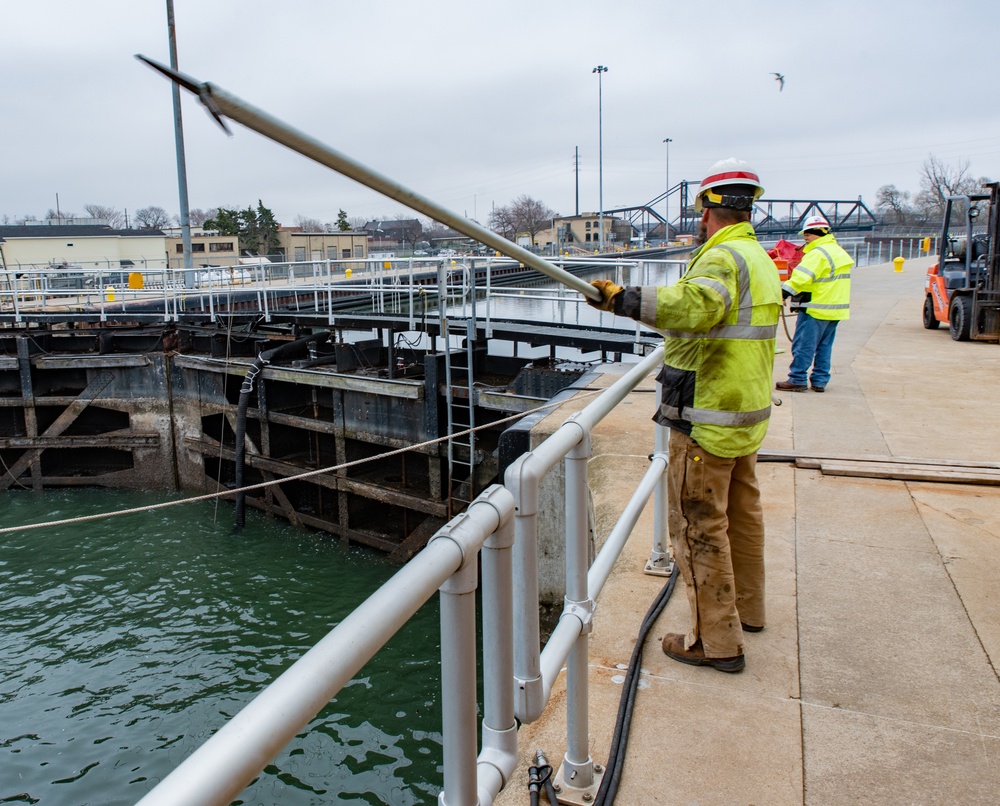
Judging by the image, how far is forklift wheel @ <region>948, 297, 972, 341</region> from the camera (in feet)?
39.2

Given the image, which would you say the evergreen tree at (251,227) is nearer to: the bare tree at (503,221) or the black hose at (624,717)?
the bare tree at (503,221)

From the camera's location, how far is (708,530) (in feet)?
9.87

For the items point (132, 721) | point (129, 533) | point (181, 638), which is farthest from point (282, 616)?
point (129, 533)

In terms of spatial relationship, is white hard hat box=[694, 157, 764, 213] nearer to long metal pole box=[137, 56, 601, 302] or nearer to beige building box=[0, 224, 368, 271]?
long metal pole box=[137, 56, 601, 302]

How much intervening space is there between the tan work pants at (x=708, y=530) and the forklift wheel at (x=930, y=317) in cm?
1214

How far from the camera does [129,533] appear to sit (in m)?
12.1

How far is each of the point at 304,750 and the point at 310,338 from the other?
30.5ft

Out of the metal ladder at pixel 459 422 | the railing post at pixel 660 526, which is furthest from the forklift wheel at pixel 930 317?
the railing post at pixel 660 526

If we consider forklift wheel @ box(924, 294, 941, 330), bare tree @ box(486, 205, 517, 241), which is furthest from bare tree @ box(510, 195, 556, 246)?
forklift wheel @ box(924, 294, 941, 330)

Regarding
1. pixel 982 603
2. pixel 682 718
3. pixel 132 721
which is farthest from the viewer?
pixel 132 721

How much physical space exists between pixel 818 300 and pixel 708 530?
5.97 m

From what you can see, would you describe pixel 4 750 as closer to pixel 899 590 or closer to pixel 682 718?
pixel 682 718

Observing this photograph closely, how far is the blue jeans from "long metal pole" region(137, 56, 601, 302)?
A: 22.4 feet

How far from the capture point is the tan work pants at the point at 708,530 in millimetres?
2986
